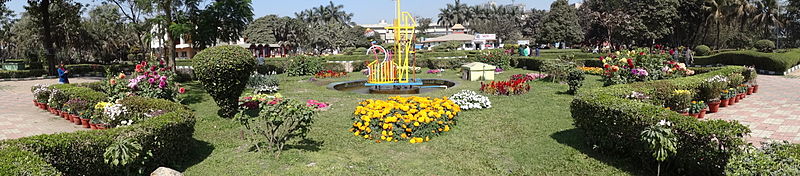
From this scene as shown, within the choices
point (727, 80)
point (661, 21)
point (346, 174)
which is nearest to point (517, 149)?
point (346, 174)

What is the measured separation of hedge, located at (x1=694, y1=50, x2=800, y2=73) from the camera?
20.6 m

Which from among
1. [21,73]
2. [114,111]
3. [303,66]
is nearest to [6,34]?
[21,73]

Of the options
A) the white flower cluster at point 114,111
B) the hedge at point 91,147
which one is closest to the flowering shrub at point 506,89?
the hedge at point 91,147

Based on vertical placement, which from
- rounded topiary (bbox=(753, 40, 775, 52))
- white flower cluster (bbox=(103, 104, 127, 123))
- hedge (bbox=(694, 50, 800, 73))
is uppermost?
rounded topiary (bbox=(753, 40, 775, 52))

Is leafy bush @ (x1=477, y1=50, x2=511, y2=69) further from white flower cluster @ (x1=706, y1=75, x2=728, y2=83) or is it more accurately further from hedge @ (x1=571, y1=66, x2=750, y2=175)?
hedge @ (x1=571, y1=66, x2=750, y2=175)

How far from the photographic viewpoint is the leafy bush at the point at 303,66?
2425cm

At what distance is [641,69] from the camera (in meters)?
12.6

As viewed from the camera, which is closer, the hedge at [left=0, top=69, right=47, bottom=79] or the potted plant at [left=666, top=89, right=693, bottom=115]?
the potted plant at [left=666, top=89, right=693, bottom=115]

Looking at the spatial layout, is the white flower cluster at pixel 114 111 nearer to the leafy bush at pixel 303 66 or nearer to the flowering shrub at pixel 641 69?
the flowering shrub at pixel 641 69

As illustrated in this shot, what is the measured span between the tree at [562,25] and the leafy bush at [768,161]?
56.5 meters

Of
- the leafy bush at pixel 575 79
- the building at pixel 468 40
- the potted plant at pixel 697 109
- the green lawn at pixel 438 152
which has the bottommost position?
the green lawn at pixel 438 152

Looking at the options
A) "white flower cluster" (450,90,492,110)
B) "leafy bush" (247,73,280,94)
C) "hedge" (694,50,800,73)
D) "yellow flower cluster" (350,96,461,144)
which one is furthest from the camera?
"hedge" (694,50,800,73)

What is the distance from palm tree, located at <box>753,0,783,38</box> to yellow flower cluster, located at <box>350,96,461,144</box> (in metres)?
41.4

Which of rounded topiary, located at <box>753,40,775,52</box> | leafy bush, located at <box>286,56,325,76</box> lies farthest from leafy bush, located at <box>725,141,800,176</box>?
rounded topiary, located at <box>753,40,775,52</box>
